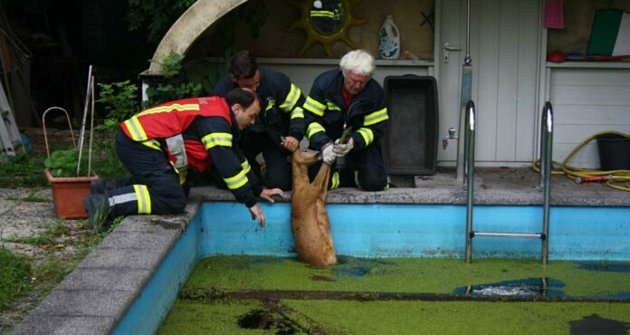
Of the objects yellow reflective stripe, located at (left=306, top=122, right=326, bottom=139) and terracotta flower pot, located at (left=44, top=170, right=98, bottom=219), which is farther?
yellow reflective stripe, located at (left=306, top=122, right=326, bottom=139)

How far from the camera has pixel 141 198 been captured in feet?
20.7

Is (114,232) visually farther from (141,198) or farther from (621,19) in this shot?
(621,19)

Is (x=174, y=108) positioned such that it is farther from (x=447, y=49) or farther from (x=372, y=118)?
(x=447, y=49)

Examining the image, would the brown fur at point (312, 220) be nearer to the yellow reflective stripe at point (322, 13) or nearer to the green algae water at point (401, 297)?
the green algae water at point (401, 297)

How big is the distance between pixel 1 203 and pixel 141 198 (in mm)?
1491

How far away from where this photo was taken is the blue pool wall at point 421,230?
695 cm

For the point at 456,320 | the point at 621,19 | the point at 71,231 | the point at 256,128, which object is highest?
the point at 621,19

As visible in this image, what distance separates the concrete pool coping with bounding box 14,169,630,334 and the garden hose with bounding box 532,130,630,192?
0.12 metres

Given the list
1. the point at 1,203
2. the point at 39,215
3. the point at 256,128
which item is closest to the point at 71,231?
the point at 39,215


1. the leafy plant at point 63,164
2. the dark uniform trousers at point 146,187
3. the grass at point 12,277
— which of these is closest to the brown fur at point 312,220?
the dark uniform trousers at point 146,187

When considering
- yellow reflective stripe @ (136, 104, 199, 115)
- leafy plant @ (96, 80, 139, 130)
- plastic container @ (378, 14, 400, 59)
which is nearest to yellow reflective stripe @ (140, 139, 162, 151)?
yellow reflective stripe @ (136, 104, 199, 115)

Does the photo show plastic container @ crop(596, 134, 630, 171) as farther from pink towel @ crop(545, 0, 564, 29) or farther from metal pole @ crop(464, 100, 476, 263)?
metal pole @ crop(464, 100, 476, 263)

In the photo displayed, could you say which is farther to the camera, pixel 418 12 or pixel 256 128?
pixel 418 12

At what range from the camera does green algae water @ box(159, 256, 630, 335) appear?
5.63 meters
